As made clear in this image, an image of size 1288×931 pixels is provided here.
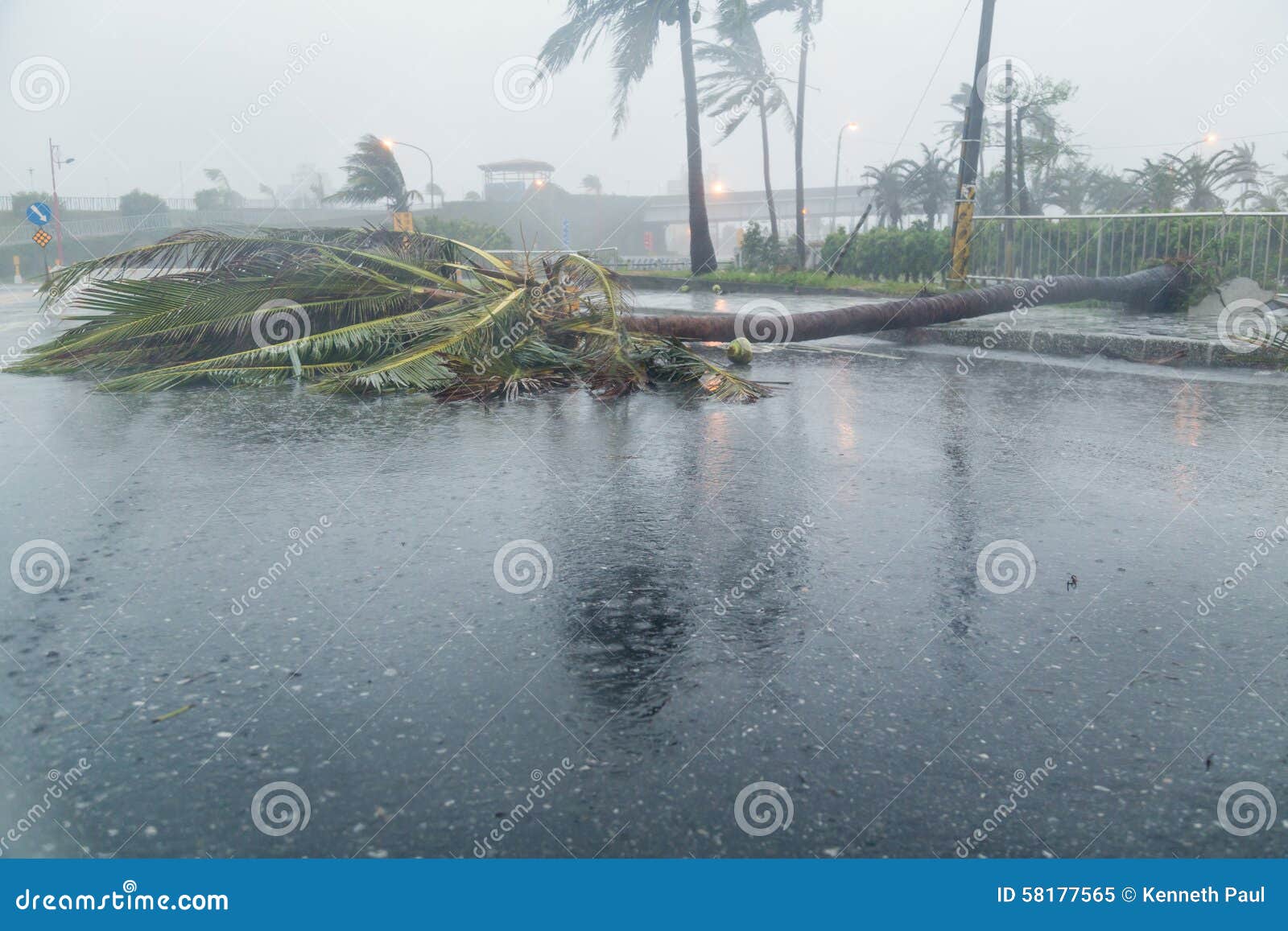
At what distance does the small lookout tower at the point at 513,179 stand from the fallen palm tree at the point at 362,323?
72.0 m

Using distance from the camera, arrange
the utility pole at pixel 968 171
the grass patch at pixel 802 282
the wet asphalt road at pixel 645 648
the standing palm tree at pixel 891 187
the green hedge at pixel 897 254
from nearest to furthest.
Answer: the wet asphalt road at pixel 645 648, the utility pole at pixel 968 171, the grass patch at pixel 802 282, the green hedge at pixel 897 254, the standing palm tree at pixel 891 187

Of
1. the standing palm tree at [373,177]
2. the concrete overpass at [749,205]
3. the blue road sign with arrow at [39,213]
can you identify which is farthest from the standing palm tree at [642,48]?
the concrete overpass at [749,205]

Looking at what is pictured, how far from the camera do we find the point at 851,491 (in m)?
4.82

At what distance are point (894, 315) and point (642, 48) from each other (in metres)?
21.1

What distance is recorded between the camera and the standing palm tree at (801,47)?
1346 inches

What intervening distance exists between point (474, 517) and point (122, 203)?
228 feet

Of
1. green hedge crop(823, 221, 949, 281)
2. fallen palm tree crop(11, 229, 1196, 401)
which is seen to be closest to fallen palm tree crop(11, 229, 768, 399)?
fallen palm tree crop(11, 229, 1196, 401)

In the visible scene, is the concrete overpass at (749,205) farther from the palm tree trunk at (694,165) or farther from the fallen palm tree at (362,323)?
the fallen palm tree at (362,323)

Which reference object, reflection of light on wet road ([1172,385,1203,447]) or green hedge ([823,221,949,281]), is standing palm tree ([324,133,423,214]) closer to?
green hedge ([823,221,949,281])

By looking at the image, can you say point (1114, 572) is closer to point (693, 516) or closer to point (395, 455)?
point (693, 516)

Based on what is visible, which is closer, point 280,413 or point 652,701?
point 652,701

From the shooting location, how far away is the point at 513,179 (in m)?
87.9

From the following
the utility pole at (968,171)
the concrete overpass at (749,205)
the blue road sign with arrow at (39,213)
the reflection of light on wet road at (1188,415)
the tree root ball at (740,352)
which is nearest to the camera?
the reflection of light on wet road at (1188,415)

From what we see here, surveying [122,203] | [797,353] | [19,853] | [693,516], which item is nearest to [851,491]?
[693,516]
